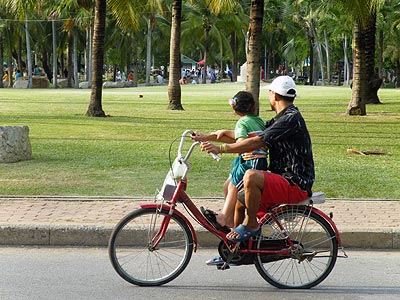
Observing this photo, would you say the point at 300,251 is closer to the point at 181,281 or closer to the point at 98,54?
the point at 181,281

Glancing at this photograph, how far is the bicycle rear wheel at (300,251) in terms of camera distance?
21.3ft

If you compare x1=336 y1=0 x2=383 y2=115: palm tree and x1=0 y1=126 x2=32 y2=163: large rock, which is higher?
x1=336 y1=0 x2=383 y2=115: palm tree

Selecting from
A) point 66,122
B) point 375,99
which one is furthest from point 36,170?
point 375,99

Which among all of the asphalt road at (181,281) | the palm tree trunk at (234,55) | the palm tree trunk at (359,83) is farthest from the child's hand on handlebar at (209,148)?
the palm tree trunk at (234,55)

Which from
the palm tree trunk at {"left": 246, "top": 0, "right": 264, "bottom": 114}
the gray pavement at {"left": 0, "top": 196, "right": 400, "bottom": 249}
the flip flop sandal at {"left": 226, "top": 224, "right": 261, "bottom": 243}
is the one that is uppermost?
the palm tree trunk at {"left": 246, "top": 0, "right": 264, "bottom": 114}

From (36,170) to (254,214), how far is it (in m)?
6.89

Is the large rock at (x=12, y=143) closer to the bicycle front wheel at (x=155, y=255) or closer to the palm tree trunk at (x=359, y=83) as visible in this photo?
the bicycle front wheel at (x=155, y=255)

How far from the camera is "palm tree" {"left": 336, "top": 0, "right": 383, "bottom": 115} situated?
22.3 m

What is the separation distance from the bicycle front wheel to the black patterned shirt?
0.91 metres

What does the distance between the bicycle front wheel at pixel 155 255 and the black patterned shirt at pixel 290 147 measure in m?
0.91

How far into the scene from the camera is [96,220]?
28.2 ft

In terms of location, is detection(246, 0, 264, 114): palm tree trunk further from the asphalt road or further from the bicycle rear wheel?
the bicycle rear wheel

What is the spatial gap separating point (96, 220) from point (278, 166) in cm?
276

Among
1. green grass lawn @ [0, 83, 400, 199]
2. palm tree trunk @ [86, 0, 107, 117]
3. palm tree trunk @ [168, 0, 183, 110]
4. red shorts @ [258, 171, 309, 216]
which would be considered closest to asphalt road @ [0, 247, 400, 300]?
red shorts @ [258, 171, 309, 216]
